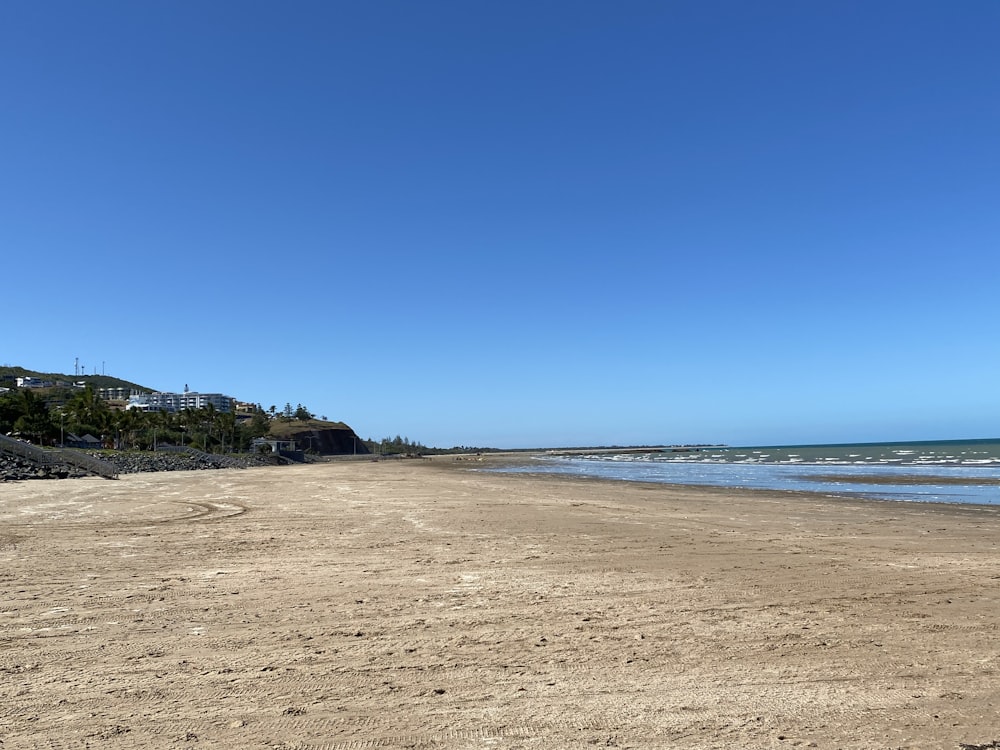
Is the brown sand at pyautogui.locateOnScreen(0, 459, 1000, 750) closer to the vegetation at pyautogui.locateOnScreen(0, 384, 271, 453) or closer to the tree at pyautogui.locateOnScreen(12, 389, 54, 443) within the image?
the tree at pyautogui.locateOnScreen(12, 389, 54, 443)

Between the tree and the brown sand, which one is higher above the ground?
the tree

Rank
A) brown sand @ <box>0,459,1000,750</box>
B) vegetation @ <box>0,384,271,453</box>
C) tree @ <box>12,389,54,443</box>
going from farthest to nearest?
vegetation @ <box>0,384,271,453</box>
tree @ <box>12,389,54,443</box>
brown sand @ <box>0,459,1000,750</box>

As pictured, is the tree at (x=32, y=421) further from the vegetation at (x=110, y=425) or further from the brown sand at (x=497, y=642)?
the brown sand at (x=497, y=642)

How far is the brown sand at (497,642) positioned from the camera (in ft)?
13.5

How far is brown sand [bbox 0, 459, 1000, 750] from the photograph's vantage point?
410 centimetres

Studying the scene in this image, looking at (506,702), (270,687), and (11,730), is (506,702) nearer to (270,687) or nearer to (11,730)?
(270,687)

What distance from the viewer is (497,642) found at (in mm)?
5789

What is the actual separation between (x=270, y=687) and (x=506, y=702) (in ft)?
5.73

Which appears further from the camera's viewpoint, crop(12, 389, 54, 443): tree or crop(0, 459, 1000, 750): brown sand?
crop(12, 389, 54, 443): tree

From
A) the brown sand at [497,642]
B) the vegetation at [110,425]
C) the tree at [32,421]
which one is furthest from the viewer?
the vegetation at [110,425]

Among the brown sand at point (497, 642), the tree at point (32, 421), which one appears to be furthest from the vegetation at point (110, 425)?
the brown sand at point (497, 642)

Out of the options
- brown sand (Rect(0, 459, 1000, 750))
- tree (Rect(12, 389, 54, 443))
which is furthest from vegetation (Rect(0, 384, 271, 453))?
brown sand (Rect(0, 459, 1000, 750))

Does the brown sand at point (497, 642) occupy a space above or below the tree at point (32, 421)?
below

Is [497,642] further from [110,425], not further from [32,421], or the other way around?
[110,425]
